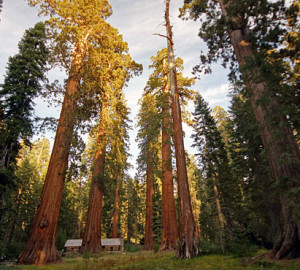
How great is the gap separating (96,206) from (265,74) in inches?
452

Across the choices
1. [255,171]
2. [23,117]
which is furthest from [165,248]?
[23,117]

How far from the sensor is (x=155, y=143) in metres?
16.6

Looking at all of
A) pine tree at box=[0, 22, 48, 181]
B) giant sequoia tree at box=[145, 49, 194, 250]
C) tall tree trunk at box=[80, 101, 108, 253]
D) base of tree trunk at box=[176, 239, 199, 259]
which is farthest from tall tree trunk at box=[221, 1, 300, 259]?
pine tree at box=[0, 22, 48, 181]

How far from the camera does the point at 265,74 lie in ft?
18.4

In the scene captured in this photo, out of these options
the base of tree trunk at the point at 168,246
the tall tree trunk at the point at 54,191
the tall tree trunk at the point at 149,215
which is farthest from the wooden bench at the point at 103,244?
the tall tree trunk at the point at 54,191

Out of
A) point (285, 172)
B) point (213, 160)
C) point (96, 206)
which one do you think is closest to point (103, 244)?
point (96, 206)

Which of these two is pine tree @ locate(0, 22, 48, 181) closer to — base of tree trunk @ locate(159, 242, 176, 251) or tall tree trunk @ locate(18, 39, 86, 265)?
tall tree trunk @ locate(18, 39, 86, 265)

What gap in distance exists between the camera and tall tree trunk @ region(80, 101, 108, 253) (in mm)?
11602

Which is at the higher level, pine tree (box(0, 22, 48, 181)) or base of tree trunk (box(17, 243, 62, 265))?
pine tree (box(0, 22, 48, 181))

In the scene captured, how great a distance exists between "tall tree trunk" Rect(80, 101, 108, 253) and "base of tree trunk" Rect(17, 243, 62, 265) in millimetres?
4310

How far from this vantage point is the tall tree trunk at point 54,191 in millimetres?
7316

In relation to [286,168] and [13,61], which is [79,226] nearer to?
[13,61]

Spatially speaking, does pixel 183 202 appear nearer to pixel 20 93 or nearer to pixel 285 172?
pixel 285 172

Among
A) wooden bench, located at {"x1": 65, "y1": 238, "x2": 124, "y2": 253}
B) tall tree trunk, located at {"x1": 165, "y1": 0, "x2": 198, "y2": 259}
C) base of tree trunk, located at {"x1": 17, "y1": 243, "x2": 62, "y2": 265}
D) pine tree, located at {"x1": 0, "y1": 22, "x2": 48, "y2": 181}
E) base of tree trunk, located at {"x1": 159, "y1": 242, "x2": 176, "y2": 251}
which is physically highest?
pine tree, located at {"x1": 0, "y1": 22, "x2": 48, "y2": 181}
